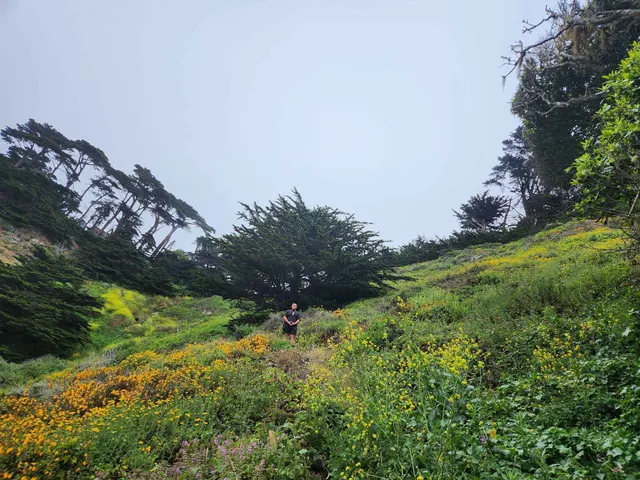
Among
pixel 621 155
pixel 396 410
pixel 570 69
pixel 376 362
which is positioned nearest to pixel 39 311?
pixel 376 362

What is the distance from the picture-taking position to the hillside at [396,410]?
2725mm

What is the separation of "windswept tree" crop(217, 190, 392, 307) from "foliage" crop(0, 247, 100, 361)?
6.96 metres

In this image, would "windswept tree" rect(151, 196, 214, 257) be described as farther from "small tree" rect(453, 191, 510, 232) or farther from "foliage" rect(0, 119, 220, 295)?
"small tree" rect(453, 191, 510, 232)

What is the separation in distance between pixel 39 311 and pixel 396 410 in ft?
49.9

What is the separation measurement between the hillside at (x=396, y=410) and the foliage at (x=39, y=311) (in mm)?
7476

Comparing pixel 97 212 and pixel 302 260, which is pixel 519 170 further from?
pixel 97 212

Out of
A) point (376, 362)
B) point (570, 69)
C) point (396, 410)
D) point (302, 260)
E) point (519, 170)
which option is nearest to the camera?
point (396, 410)

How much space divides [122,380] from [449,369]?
616cm

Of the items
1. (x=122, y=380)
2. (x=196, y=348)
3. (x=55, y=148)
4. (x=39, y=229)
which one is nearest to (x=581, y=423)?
(x=122, y=380)

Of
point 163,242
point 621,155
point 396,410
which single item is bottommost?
point 396,410

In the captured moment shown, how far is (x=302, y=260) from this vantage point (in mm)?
14133

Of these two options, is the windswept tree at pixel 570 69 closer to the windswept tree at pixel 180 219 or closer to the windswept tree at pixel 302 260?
the windswept tree at pixel 302 260

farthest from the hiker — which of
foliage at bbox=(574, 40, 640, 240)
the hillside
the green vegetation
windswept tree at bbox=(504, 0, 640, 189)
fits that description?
windswept tree at bbox=(504, 0, 640, 189)

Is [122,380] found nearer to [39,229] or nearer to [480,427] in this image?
[480,427]
